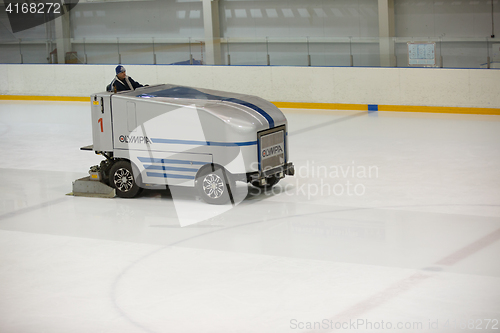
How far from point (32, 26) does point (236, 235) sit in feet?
61.1

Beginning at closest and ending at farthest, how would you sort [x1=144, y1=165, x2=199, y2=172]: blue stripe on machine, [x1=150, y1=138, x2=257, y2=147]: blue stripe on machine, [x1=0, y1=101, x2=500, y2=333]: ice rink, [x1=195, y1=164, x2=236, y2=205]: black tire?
1. [x1=0, y1=101, x2=500, y2=333]: ice rink
2. [x1=150, y1=138, x2=257, y2=147]: blue stripe on machine
3. [x1=195, y1=164, x2=236, y2=205]: black tire
4. [x1=144, y1=165, x2=199, y2=172]: blue stripe on machine

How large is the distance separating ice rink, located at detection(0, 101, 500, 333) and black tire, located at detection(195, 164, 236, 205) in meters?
0.18

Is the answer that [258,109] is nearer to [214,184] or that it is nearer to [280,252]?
[214,184]

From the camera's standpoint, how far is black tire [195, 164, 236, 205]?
7820mm

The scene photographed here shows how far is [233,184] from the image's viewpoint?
7.86m

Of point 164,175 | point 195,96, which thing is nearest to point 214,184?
point 164,175

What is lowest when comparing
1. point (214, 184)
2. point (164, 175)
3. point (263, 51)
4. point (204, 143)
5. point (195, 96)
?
point (214, 184)

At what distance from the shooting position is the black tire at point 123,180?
8.38 metres

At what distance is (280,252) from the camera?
6.18 metres

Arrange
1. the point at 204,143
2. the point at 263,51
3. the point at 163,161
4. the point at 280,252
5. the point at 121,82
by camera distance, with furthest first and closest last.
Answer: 1. the point at 263,51
2. the point at 121,82
3. the point at 163,161
4. the point at 204,143
5. the point at 280,252

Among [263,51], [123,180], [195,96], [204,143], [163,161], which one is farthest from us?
[263,51]

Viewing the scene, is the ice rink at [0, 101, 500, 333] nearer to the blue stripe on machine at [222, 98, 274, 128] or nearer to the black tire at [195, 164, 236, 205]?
the black tire at [195, 164, 236, 205]

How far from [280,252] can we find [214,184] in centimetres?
196

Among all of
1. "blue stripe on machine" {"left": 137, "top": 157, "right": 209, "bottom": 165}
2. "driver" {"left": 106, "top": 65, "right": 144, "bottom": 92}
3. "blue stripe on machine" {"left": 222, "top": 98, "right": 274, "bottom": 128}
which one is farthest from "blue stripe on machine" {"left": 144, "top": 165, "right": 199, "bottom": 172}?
"driver" {"left": 106, "top": 65, "right": 144, "bottom": 92}
